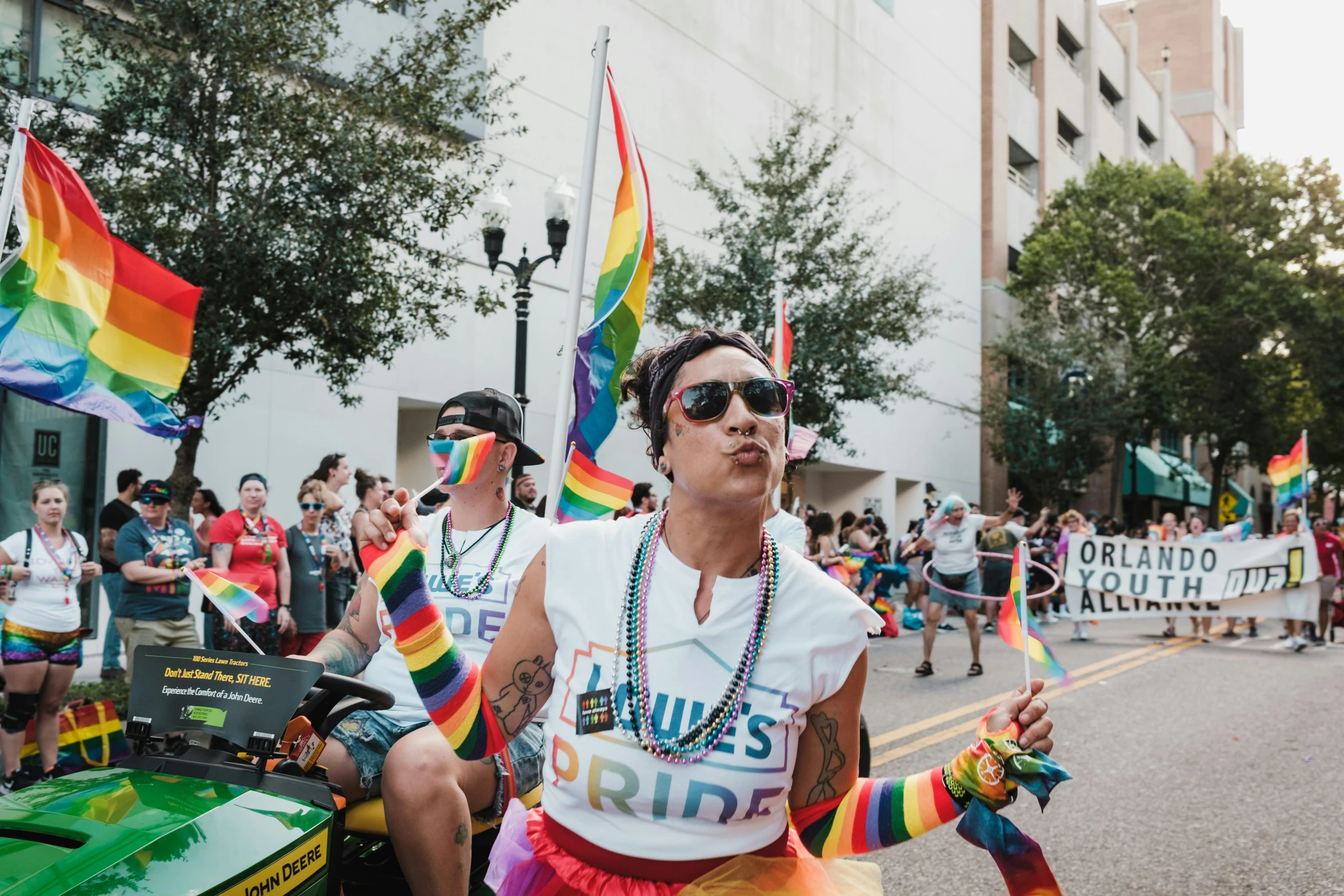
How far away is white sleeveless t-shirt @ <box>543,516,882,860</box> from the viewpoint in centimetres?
189

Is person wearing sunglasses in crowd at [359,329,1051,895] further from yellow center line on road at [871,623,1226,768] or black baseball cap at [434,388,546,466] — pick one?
black baseball cap at [434,388,546,466]

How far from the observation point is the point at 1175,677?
10.6 metres

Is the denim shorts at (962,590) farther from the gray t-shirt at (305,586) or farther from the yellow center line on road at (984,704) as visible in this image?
the gray t-shirt at (305,586)

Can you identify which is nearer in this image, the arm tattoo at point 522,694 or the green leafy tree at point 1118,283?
the arm tattoo at point 522,694

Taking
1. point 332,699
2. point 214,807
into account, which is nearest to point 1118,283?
point 332,699

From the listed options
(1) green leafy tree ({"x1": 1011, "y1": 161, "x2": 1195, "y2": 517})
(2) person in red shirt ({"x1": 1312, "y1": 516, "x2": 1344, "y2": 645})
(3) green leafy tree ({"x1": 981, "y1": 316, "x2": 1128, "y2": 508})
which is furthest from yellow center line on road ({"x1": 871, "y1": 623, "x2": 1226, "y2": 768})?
(1) green leafy tree ({"x1": 1011, "y1": 161, "x2": 1195, "y2": 517})

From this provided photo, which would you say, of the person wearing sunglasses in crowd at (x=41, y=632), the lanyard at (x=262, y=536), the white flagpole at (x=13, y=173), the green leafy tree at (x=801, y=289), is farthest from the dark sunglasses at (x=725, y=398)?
the green leafy tree at (x=801, y=289)

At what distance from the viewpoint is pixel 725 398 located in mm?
2037

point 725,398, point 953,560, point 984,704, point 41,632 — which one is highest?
point 725,398

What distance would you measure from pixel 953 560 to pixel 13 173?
8864 mm

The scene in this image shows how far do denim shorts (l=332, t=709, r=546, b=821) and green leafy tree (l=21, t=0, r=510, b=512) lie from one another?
20.0 ft

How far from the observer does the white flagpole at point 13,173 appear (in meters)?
4.79

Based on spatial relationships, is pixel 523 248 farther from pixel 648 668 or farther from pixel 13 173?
pixel 648 668

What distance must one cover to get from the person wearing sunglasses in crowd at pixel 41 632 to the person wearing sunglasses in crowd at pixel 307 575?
1823mm
